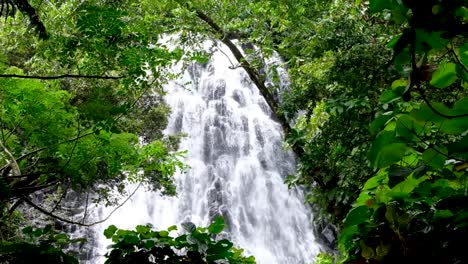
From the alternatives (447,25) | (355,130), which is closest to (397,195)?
(447,25)

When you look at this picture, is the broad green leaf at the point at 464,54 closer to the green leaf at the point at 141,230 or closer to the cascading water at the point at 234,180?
the green leaf at the point at 141,230

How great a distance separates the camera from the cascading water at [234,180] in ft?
34.8

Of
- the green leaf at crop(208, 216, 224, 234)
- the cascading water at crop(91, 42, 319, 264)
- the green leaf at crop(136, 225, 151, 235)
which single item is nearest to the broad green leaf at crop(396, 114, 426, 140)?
the green leaf at crop(208, 216, 224, 234)

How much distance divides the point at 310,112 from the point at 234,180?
5938 millimetres

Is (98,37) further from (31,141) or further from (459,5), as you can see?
(459,5)

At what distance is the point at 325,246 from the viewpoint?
10.5 metres

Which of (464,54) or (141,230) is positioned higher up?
(141,230)

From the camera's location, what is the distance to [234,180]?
1202cm

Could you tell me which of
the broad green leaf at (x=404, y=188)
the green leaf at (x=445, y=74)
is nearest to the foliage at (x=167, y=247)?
the broad green leaf at (x=404, y=188)

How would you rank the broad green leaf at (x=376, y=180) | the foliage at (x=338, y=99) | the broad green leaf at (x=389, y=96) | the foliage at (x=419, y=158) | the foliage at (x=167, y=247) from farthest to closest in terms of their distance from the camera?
the foliage at (x=338, y=99) → the foliage at (x=167, y=247) → the broad green leaf at (x=376, y=180) → the broad green leaf at (x=389, y=96) → the foliage at (x=419, y=158)

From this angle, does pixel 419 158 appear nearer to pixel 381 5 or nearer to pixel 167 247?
pixel 381 5

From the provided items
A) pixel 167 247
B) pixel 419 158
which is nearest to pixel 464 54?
pixel 419 158

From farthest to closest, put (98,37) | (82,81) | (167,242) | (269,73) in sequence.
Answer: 1. (82,81)
2. (269,73)
3. (98,37)
4. (167,242)

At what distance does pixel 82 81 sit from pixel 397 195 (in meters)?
7.51
